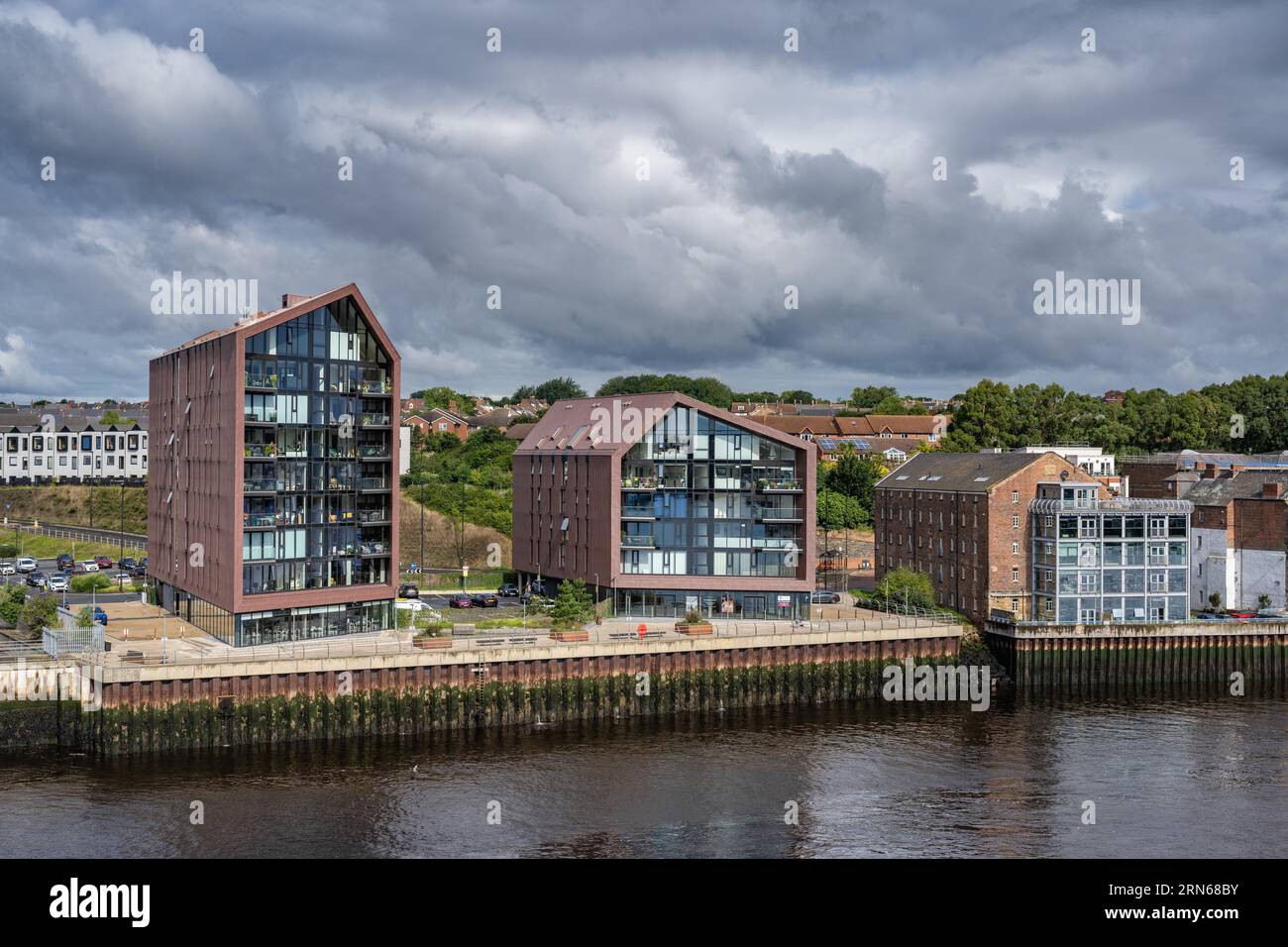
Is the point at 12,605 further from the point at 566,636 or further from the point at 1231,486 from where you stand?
the point at 1231,486

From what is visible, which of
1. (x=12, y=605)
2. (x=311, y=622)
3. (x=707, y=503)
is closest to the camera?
(x=12, y=605)

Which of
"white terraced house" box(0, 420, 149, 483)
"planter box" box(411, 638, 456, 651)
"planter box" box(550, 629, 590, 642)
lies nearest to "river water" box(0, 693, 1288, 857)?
"planter box" box(411, 638, 456, 651)

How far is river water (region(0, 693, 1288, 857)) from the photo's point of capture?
50375mm

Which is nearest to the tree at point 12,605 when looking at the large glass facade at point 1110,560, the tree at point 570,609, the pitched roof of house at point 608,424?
the tree at point 570,609

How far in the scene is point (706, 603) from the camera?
89.1 m

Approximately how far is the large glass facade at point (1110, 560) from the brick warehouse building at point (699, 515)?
1702 centimetres

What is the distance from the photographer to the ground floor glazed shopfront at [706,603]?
88.9 m

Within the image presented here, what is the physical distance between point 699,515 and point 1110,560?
1155 inches

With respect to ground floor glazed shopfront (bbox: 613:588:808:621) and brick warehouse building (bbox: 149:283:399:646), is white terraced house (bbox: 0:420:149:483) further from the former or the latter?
ground floor glazed shopfront (bbox: 613:588:808:621)

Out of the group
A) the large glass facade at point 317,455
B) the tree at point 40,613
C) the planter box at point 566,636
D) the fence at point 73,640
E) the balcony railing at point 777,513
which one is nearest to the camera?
the fence at point 73,640

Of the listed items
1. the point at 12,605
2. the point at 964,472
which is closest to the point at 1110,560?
the point at 964,472

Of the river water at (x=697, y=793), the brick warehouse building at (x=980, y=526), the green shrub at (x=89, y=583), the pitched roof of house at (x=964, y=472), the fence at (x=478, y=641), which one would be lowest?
the river water at (x=697, y=793)

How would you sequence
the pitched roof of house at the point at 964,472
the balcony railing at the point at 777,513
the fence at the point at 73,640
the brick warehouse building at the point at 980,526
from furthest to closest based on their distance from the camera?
the pitched roof of house at the point at 964,472
the brick warehouse building at the point at 980,526
the balcony railing at the point at 777,513
the fence at the point at 73,640

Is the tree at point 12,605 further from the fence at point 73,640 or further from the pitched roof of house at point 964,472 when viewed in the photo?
the pitched roof of house at point 964,472
